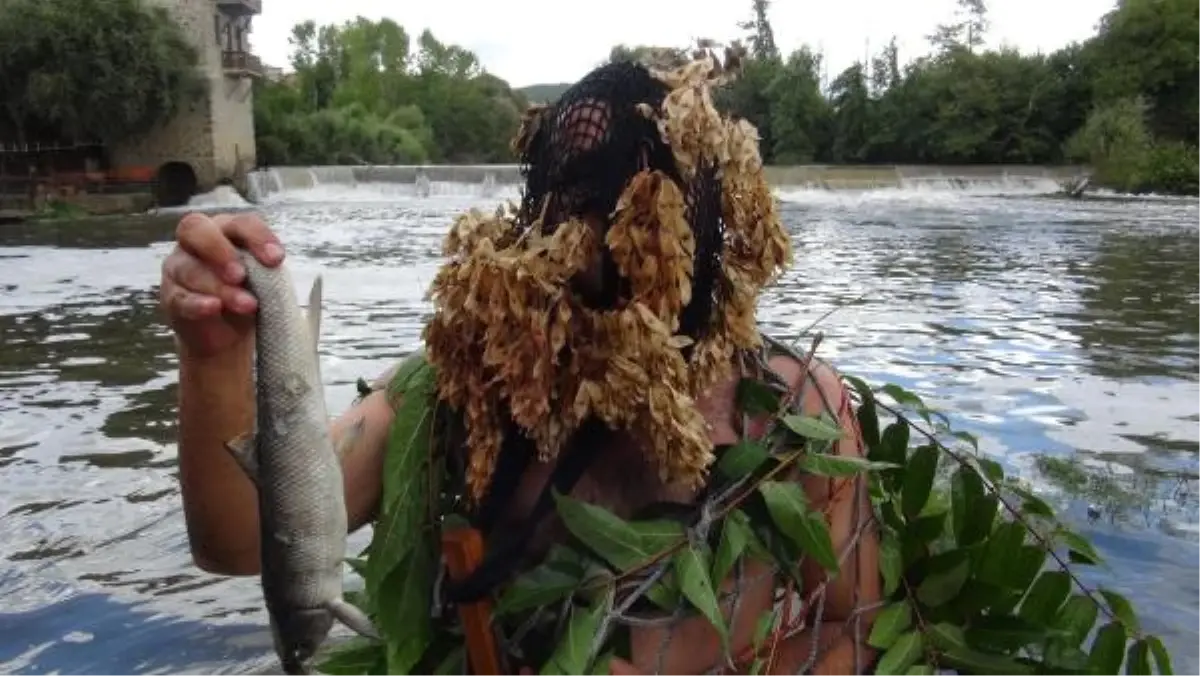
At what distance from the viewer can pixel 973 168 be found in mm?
43594

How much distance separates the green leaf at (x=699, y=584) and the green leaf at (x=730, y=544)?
22 mm

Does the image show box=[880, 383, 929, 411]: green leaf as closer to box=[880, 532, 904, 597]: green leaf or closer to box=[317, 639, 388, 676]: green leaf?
box=[880, 532, 904, 597]: green leaf

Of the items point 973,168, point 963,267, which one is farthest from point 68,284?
point 973,168

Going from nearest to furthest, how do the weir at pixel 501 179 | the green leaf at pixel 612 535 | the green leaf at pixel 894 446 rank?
the green leaf at pixel 612 535 → the green leaf at pixel 894 446 → the weir at pixel 501 179

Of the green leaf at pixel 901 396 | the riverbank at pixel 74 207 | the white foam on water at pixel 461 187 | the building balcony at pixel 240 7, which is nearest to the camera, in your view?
the green leaf at pixel 901 396

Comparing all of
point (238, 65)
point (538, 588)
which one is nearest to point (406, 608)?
point (538, 588)

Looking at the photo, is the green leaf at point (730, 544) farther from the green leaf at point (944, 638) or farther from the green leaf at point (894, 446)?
the green leaf at point (894, 446)

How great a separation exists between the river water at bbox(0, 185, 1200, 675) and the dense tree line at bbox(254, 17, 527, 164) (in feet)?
109

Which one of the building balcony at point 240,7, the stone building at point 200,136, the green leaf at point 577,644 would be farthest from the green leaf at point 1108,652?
the building balcony at point 240,7

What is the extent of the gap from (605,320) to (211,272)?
0.66 meters

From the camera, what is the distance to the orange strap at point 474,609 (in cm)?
223

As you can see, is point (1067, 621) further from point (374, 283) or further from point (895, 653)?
point (374, 283)

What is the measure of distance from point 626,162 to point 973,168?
43.8 m

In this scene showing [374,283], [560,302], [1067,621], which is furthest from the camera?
[374,283]
